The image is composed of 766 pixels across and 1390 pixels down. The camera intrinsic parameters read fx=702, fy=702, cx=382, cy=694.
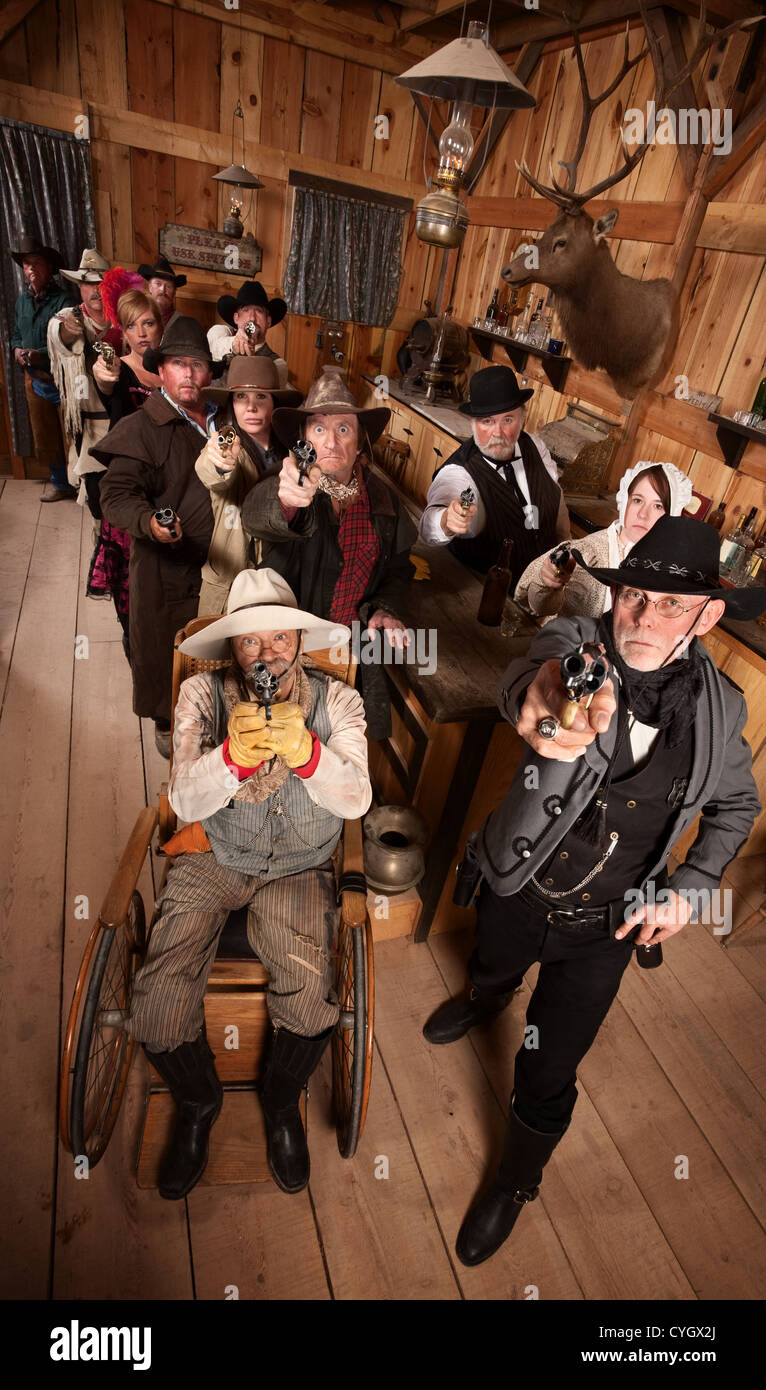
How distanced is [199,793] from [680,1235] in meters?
1.92

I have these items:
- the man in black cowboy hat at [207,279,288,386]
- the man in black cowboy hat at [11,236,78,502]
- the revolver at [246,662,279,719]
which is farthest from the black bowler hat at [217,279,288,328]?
the revolver at [246,662,279,719]

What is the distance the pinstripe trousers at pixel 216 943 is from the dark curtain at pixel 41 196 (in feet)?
→ 18.6

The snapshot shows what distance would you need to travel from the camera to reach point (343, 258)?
6379 mm

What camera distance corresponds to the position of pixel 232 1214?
1.97 metres

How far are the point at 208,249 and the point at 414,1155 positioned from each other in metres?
6.65

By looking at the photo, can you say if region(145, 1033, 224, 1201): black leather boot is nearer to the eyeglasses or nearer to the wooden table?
the wooden table

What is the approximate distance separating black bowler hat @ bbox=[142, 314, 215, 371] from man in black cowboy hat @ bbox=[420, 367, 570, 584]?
3.68 feet

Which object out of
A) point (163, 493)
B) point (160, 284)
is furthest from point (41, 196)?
point (163, 493)

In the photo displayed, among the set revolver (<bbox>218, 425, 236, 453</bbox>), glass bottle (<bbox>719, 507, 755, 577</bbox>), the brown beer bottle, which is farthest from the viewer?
glass bottle (<bbox>719, 507, 755, 577</bbox>)

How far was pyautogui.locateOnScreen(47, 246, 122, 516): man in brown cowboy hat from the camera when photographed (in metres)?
3.93

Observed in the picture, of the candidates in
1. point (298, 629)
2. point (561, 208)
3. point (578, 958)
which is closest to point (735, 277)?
point (561, 208)

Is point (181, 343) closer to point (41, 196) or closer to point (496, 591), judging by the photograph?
point (496, 591)

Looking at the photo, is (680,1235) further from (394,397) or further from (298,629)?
(394,397)
